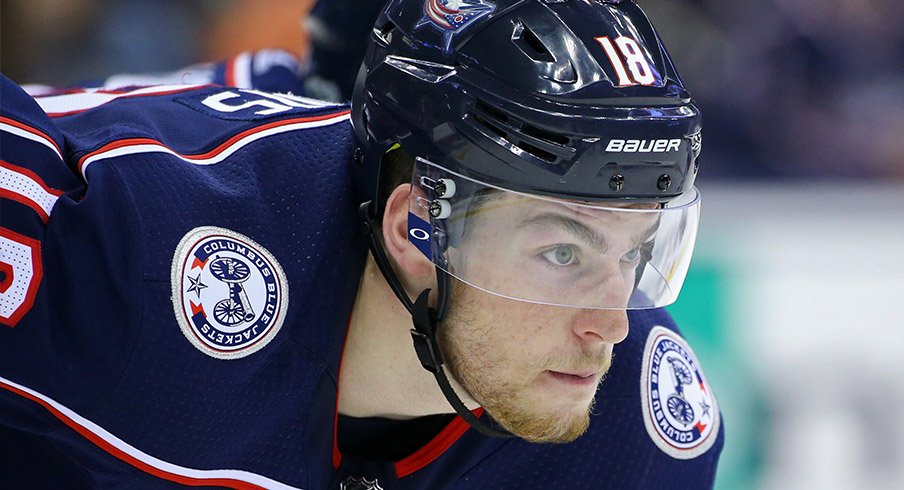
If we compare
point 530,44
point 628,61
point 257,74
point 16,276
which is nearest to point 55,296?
point 16,276

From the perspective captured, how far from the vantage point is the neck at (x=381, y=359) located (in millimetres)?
1745

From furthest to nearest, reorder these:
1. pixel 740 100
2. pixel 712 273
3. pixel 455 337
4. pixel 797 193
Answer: pixel 740 100, pixel 797 193, pixel 712 273, pixel 455 337

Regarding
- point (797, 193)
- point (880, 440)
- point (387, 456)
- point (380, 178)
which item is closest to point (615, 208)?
point (380, 178)

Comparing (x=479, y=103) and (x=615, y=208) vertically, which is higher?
(x=479, y=103)

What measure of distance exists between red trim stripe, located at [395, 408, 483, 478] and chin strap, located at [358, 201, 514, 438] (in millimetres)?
130

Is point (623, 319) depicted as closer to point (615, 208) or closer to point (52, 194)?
point (615, 208)

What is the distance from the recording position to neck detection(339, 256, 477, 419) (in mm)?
1745

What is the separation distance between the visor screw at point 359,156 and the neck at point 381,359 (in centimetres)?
15

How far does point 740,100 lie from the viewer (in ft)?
13.4

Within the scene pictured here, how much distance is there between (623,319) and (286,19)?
2941mm

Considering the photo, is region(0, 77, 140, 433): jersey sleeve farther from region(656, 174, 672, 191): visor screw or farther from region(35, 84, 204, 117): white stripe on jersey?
region(656, 174, 672, 191): visor screw

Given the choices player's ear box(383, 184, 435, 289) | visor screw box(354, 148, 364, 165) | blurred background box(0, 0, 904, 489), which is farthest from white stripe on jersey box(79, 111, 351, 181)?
blurred background box(0, 0, 904, 489)

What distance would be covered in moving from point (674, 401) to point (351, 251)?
0.61 m

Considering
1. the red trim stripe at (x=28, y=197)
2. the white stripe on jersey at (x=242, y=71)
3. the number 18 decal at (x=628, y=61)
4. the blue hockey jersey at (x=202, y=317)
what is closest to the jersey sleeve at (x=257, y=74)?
the white stripe on jersey at (x=242, y=71)
